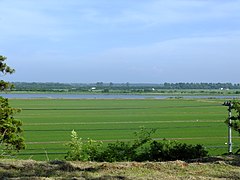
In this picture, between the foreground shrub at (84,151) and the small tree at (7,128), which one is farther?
the small tree at (7,128)

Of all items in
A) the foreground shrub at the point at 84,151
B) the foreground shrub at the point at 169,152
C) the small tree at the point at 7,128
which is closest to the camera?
the foreground shrub at the point at 84,151

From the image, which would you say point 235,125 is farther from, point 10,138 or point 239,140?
point 239,140

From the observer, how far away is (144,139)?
9.28m

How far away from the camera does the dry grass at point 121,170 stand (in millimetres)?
6332

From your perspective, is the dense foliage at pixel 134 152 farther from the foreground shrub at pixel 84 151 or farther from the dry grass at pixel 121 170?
the dry grass at pixel 121 170

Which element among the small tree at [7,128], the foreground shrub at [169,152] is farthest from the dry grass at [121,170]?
the small tree at [7,128]

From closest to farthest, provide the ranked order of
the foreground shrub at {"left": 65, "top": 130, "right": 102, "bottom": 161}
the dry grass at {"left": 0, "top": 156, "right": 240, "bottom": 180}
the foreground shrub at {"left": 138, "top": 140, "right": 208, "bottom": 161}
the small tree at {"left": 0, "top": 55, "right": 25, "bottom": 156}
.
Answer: the dry grass at {"left": 0, "top": 156, "right": 240, "bottom": 180}, the foreground shrub at {"left": 65, "top": 130, "right": 102, "bottom": 161}, the foreground shrub at {"left": 138, "top": 140, "right": 208, "bottom": 161}, the small tree at {"left": 0, "top": 55, "right": 25, "bottom": 156}

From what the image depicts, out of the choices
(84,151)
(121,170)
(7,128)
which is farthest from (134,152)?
(7,128)

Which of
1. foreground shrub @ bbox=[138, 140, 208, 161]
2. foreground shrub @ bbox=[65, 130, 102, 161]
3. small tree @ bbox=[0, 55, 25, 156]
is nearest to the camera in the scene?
foreground shrub @ bbox=[65, 130, 102, 161]

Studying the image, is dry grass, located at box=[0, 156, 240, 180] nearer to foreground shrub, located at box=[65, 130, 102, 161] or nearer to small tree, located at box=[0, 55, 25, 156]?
foreground shrub, located at box=[65, 130, 102, 161]

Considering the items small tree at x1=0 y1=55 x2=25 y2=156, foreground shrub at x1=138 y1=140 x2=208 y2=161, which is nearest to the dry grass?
foreground shrub at x1=138 y1=140 x2=208 y2=161

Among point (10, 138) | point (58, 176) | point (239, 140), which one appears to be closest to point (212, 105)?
point (239, 140)

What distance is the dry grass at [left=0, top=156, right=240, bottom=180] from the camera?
6.33m

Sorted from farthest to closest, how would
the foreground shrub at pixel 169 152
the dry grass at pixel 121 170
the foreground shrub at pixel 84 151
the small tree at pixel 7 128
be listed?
the small tree at pixel 7 128, the foreground shrub at pixel 169 152, the foreground shrub at pixel 84 151, the dry grass at pixel 121 170
